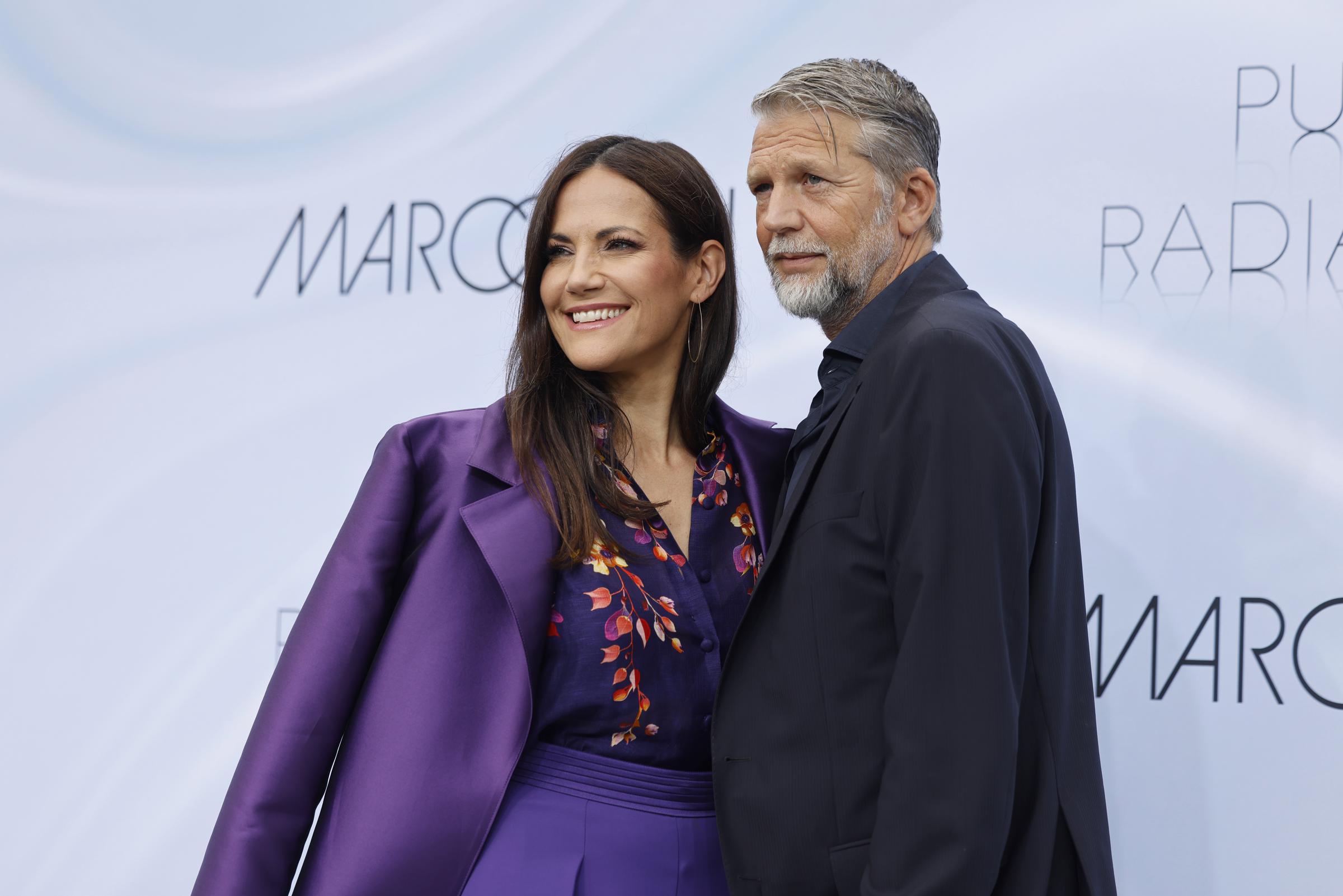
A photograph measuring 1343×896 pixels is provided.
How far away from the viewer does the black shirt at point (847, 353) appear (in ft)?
5.27

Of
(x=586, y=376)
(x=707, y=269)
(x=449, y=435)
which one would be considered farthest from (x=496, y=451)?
(x=707, y=269)

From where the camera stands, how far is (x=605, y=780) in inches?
67.4

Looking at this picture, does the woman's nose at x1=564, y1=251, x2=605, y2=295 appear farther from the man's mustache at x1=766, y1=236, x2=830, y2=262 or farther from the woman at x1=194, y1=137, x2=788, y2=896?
the man's mustache at x1=766, y1=236, x2=830, y2=262

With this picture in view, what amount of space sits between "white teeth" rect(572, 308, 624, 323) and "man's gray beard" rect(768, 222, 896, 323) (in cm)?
26

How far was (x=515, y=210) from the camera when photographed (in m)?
2.71

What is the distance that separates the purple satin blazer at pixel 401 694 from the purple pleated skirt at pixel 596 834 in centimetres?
5

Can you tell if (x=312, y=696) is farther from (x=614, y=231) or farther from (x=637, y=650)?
(x=614, y=231)

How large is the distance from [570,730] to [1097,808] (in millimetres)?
677

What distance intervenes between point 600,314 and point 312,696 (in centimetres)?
67

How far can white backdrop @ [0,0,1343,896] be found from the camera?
223cm

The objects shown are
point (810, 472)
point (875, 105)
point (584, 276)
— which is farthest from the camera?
point (584, 276)

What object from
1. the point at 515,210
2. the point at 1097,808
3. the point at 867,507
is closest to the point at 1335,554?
the point at 1097,808

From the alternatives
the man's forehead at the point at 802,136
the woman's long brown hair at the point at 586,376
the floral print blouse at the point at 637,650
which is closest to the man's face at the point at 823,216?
the man's forehead at the point at 802,136

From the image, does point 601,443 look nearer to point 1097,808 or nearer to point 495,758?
point 495,758
